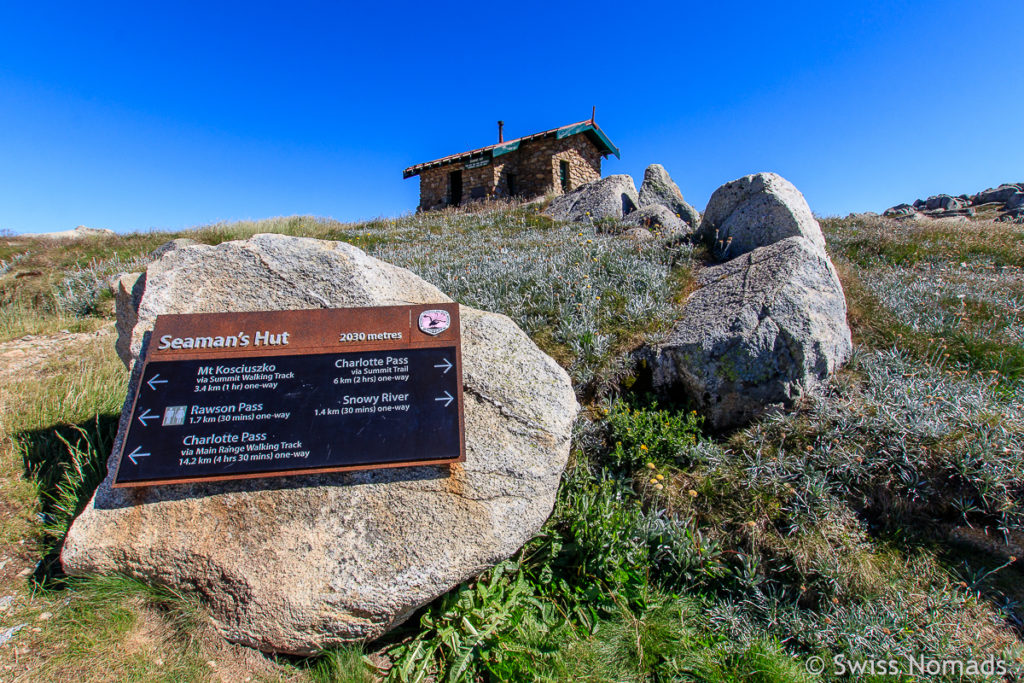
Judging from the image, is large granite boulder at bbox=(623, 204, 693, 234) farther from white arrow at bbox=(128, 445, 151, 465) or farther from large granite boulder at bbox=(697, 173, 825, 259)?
white arrow at bbox=(128, 445, 151, 465)

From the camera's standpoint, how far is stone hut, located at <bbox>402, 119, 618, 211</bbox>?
22625mm

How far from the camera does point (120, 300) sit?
388 centimetres

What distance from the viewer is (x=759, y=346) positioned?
456 cm

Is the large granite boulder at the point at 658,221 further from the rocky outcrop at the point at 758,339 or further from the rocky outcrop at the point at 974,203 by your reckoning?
the rocky outcrop at the point at 974,203

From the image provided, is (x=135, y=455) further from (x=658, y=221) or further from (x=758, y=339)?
(x=658, y=221)

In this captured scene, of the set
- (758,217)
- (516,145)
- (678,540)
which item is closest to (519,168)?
(516,145)

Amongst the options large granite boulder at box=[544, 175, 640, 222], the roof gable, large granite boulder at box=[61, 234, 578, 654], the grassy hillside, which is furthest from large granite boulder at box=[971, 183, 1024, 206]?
large granite boulder at box=[61, 234, 578, 654]

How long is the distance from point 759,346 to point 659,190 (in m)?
11.8

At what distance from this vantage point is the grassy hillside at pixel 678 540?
2.68 meters

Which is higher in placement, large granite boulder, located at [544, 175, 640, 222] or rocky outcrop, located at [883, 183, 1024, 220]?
rocky outcrop, located at [883, 183, 1024, 220]

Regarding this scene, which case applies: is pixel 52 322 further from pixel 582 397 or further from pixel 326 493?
pixel 582 397

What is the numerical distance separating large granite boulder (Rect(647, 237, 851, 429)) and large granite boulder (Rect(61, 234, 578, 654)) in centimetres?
193

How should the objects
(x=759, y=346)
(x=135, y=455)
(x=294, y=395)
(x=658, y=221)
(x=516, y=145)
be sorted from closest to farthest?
(x=135, y=455), (x=294, y=395), (x=759, y=346), (x=658, y=221), (x=516, y=145)

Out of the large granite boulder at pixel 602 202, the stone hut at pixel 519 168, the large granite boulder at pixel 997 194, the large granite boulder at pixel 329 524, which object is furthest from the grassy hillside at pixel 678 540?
the large granite boulder at pixel 997 194
